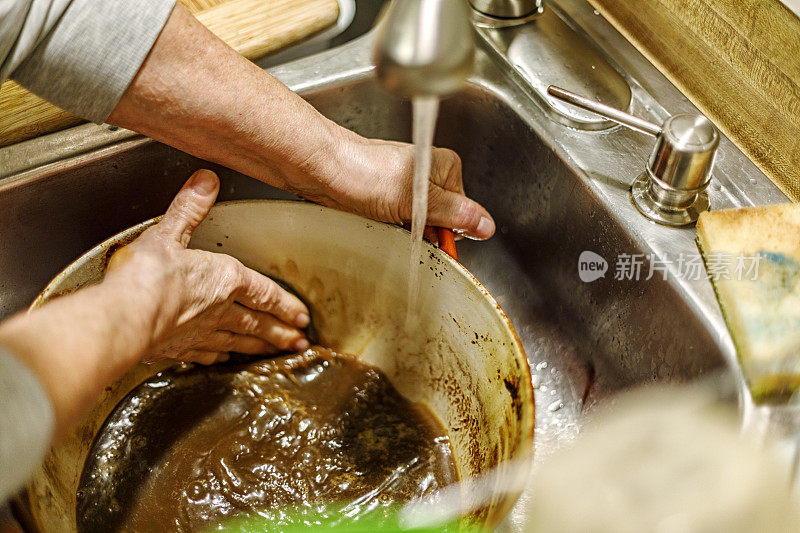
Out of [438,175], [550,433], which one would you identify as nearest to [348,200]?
[438,175]

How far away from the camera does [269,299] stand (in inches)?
29.7

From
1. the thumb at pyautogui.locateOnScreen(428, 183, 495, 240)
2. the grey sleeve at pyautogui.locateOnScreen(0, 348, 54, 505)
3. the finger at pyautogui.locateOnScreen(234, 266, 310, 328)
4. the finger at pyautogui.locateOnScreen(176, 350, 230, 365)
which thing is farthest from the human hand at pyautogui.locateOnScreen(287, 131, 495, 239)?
the grey sleeve at pyautogui.locateOnScreen(0, 348, 54, 505)

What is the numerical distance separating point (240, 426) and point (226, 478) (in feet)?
0.20

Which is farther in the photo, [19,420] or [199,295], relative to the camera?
[199,295]

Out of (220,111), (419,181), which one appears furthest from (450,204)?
(220,111)

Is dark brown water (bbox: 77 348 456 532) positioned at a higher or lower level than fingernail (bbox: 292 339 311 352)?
lower

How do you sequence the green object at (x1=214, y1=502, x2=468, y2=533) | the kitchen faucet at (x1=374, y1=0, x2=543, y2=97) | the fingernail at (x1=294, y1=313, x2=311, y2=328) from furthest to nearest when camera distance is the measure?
the fingernail at (x1=294, y1=313, x2=311, y2=328)
the green object at (x1=214, y1=502, x2=468, y2=533)
the kitchen faucet at (x1=374, y1=0, x2=543, y2=97)

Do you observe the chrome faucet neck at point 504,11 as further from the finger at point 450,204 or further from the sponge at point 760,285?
the sponge at point 760,285

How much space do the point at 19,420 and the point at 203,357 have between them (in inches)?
12.4

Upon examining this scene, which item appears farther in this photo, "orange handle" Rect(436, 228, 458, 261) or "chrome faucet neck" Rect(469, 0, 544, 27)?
"chrome faucet neck" Rect(469, 0, 544, 27)

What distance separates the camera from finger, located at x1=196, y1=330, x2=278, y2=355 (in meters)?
0.74

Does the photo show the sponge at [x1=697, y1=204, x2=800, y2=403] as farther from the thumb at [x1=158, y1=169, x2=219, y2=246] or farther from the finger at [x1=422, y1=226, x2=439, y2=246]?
the thumb at [x1=158, y1=169, x2=219, y2=246]

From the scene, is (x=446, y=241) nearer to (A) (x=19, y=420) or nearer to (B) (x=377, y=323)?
(B) (x=377, y=323)

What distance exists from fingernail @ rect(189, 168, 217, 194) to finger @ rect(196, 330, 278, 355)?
0.53ft
